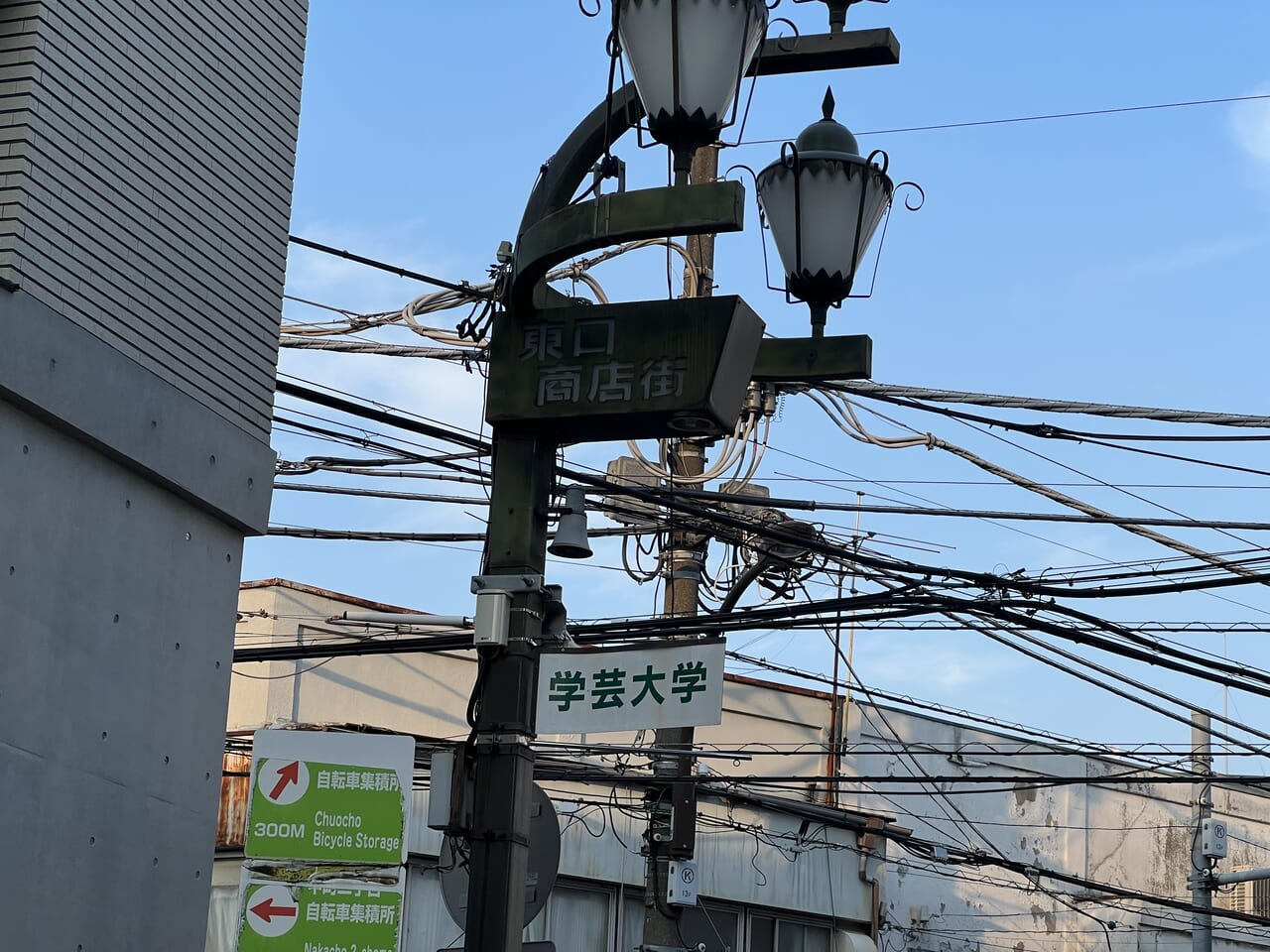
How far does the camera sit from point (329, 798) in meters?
10.0

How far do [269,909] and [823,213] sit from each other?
535 centimetres

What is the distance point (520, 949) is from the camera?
19.8 feet

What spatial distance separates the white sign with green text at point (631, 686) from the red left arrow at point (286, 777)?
429 centimetres

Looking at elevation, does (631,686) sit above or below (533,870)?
above

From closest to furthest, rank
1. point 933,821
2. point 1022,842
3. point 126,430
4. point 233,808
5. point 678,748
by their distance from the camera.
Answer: point 126,430
point 678,748
point 233,808
point 933,821
point 1022,842

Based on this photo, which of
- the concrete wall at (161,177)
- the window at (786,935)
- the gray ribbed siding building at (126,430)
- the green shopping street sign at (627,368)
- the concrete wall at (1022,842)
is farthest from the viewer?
the concrete wall at (1022,842)

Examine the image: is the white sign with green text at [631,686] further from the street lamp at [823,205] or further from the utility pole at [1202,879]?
the utility pole at [1202,879]

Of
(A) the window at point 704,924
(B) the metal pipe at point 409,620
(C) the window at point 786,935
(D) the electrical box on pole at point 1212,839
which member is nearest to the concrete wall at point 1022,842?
(C) the window at point 786,935

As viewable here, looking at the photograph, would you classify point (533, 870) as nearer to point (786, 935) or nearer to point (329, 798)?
point (329, 798)

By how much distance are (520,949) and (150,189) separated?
4.59 meters

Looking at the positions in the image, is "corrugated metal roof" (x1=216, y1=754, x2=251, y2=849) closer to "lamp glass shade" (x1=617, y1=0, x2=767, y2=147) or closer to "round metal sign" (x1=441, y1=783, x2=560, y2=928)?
"round metal sign" (x1=441, y1=783, x2=560, y2=928)

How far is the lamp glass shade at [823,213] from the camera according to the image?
690 cm

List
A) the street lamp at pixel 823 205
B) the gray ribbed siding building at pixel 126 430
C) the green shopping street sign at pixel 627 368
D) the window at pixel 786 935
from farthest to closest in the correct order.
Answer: the window at pixel 786 935, the gray ribbed siding building at pixel 126 430, the street lamp at pixel 823 205, the green shopping street sign at pixel 627 368

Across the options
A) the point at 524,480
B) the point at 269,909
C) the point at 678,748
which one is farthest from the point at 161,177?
the point at 678,748
